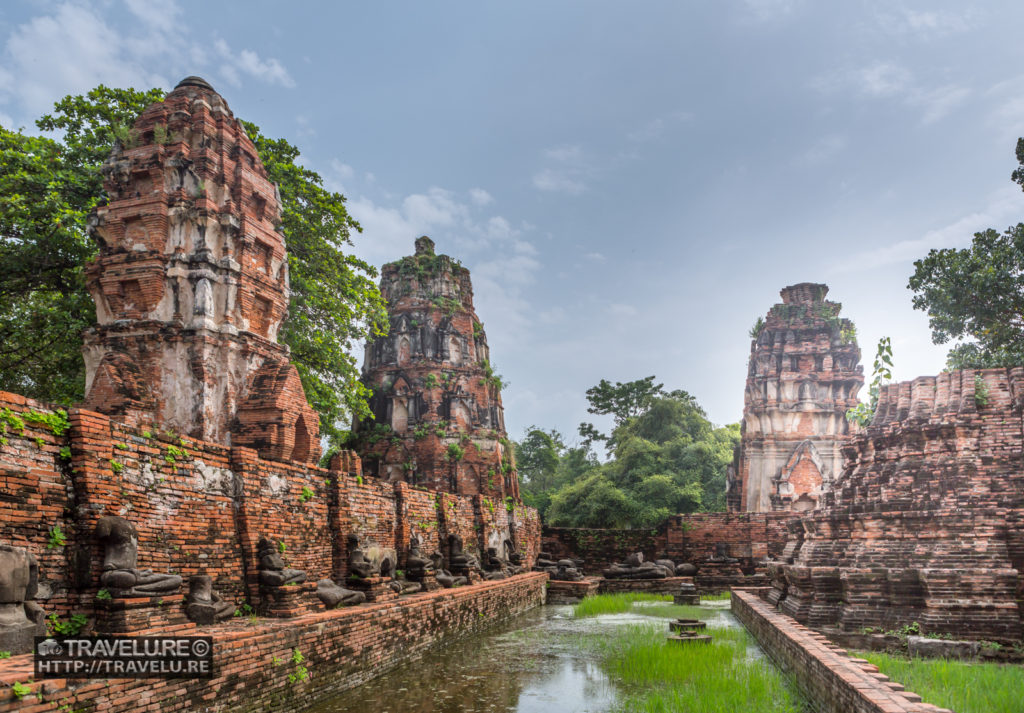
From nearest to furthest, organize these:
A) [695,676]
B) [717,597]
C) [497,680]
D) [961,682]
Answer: [961,682]
[695,676]
[497,680]
[717,597]

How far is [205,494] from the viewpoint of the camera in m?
7.91

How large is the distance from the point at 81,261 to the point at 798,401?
2325 cm

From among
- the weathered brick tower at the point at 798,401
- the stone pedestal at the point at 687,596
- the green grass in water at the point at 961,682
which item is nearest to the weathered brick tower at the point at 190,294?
the green grass in water at the point at 961,682

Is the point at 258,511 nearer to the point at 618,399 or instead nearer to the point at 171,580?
the point at 171,580

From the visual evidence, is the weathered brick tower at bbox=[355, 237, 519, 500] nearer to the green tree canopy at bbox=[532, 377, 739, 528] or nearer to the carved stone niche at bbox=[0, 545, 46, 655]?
the green tree canopy at bbox=[532, 377, 739, 528]

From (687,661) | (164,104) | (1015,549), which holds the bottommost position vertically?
(687,661)

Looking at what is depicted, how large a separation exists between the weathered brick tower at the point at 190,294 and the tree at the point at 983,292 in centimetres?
1434

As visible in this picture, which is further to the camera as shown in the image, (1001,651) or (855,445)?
(855,445)

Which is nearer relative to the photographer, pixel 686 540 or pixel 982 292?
pixel 982 292

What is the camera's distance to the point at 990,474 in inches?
348

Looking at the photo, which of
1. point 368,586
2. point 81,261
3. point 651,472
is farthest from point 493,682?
point 651,472

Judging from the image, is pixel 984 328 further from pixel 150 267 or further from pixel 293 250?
pixel 150 267

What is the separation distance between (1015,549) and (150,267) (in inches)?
435

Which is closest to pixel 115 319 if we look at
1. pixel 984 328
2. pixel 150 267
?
pixel 150 267
